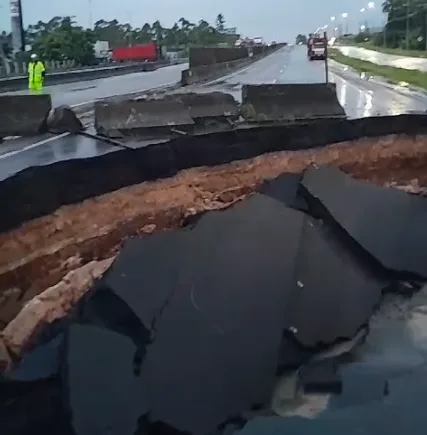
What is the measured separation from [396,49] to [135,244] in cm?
4244

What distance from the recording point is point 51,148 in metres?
8.72

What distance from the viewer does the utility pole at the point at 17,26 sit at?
31484mm

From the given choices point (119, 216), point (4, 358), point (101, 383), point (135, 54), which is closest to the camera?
point (101, 383)

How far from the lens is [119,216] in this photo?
5797mm

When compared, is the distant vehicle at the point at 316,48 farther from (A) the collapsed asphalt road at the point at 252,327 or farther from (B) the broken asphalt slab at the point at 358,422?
(B) the broken asphalt slab at the point at 358,422

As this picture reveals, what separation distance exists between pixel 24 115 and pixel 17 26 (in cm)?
2341

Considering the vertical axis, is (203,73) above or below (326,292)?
above

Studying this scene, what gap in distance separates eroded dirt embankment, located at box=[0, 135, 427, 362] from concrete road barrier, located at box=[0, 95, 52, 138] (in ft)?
14.6

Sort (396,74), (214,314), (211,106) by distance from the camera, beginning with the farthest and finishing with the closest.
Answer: (396,74) → (211,106) → (214,314)

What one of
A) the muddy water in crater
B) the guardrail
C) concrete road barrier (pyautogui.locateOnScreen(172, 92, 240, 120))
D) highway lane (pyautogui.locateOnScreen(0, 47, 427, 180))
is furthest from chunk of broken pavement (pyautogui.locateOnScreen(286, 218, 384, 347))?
the guardrail

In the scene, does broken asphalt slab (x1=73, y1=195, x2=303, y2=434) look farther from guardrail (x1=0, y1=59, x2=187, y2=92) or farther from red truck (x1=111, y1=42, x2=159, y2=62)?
red truck (x1=111, y1=42, x2=159, y2=62)

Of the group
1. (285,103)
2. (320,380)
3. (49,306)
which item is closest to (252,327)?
(320,380)

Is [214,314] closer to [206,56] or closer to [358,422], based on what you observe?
[358,422]

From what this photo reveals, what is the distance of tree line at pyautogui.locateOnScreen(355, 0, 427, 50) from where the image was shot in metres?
33.9
